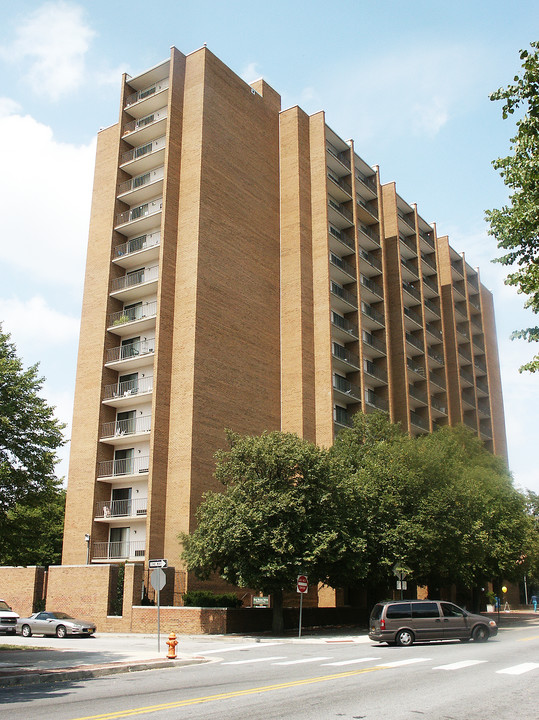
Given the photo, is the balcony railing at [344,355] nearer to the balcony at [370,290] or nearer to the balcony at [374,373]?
the balcony at [374,373]

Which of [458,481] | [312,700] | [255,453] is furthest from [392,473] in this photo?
[312,700]

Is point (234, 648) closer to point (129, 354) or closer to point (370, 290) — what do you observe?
point (129, 354)

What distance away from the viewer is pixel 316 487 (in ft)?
98.0

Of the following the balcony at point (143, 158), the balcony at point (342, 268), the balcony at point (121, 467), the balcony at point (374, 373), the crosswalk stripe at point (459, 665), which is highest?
the balcony at point (143, 158)

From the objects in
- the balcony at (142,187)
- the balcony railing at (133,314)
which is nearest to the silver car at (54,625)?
the balcony railing at (133,314)

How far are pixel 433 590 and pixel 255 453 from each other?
20.4 m

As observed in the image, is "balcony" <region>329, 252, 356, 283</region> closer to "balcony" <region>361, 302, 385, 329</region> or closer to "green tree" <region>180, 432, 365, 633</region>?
"balcony" <region>361, 302, 385, 329</region>

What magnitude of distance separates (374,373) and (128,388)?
64.8 ft

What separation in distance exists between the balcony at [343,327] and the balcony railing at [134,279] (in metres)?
12.5

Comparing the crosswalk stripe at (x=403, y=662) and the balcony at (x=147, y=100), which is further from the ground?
the balcony at (x=147, y=100)

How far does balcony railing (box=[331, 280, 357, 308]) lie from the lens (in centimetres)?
4798

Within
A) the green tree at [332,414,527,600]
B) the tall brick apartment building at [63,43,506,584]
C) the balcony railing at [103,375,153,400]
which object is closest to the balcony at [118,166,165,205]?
the tall brick apartment building at [63,43,506,584]

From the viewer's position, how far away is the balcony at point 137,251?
41.4 metres

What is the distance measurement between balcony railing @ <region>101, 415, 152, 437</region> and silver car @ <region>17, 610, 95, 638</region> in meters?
10.7
